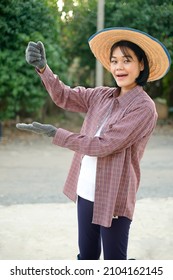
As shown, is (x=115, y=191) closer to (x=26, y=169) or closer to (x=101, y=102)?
(x=101, y=102)

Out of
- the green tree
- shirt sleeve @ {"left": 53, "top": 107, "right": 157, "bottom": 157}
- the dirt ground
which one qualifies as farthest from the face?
the green tree

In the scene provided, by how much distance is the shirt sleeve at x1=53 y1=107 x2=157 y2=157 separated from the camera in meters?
1.49

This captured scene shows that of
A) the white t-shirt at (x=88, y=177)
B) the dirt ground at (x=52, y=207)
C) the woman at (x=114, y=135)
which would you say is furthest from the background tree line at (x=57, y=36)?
the white t-shirt at (x=88, y=177)

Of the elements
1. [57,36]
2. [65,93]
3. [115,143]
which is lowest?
[115,143]

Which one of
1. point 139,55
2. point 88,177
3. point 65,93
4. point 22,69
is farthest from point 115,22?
point 88,177

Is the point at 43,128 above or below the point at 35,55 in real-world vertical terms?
below

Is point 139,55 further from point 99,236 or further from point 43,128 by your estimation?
point 99,236

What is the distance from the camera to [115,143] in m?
1.49

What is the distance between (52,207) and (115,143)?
6.50 ft

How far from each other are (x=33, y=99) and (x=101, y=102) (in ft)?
14.0

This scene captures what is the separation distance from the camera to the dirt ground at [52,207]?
2.57 metres

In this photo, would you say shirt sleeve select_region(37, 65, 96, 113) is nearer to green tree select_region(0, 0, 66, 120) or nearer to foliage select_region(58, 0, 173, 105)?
foliage select_region(58, 0, 173, 105)

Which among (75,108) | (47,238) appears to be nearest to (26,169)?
(47,238)

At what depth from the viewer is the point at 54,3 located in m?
2.90
